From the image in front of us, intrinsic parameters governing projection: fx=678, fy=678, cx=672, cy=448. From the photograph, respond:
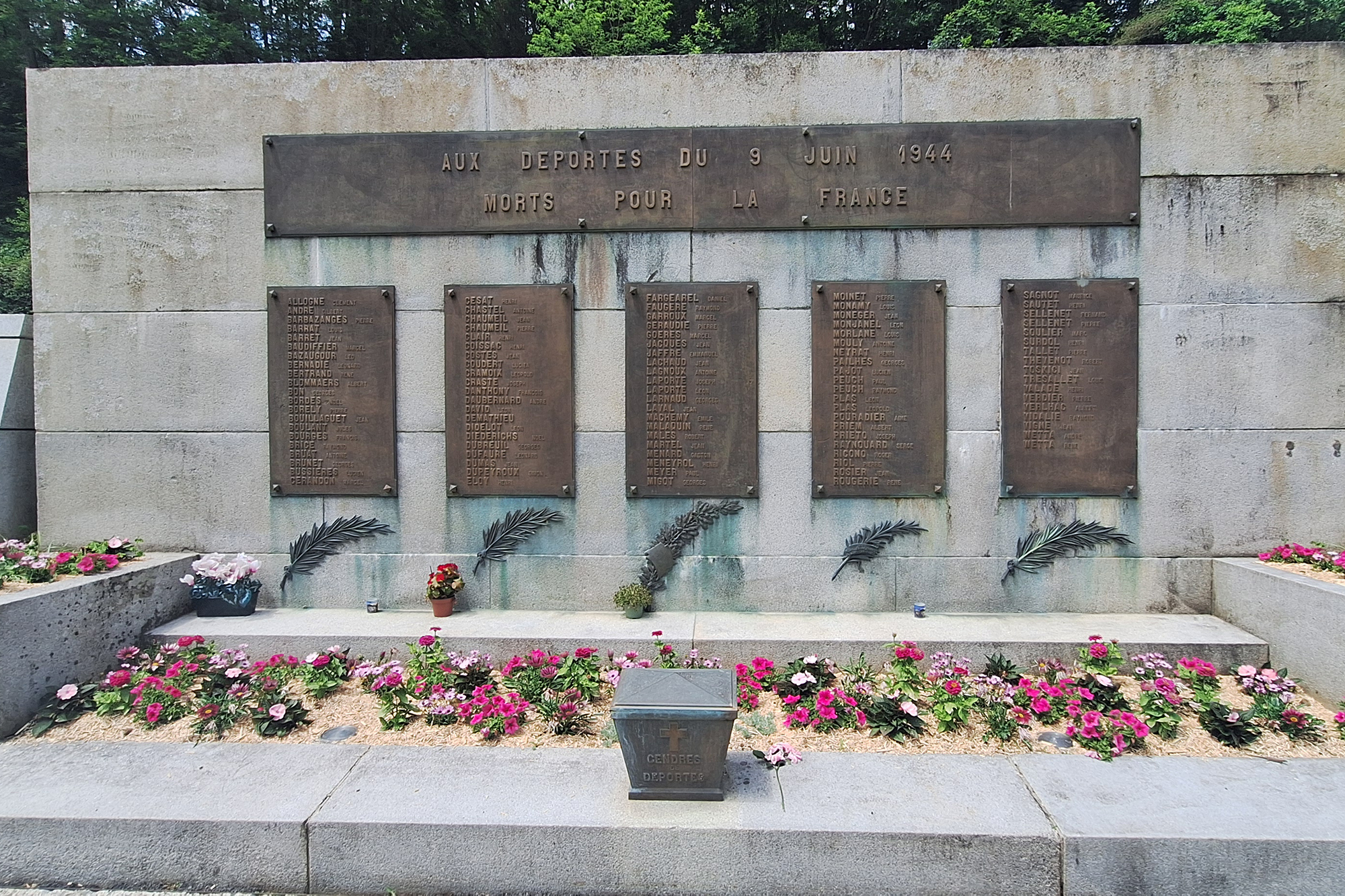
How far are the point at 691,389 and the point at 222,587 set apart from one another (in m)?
5.11

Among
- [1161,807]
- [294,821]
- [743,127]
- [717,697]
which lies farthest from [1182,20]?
[294,821]

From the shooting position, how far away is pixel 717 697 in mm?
3941

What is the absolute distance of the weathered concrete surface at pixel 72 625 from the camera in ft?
17.1

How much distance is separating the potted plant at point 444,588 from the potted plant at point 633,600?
1644 mm

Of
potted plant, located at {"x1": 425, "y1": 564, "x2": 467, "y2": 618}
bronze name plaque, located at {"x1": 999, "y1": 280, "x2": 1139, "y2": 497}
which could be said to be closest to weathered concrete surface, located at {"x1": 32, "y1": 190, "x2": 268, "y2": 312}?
potted plant, located at {"x1": 425, "y1": 564, "x2": 467, "y2": 618}

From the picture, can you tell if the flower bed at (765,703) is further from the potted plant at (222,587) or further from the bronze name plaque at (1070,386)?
the bronze name plaque at (1070,386)

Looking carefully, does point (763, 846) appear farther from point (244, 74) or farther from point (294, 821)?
point (244, 74)

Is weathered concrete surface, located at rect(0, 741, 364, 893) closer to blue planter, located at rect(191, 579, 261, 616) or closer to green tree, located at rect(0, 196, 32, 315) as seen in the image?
blue planter, located at rect(191, 579, 261, 616)

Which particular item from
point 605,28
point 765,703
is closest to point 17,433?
point 765,703

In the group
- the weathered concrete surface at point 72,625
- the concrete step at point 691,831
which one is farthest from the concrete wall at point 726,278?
the concrete step at point 691,831

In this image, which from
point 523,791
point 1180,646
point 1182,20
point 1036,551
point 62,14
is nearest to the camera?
point 523,791

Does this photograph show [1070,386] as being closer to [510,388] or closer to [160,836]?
[510,388]

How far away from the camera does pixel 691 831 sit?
3732mm

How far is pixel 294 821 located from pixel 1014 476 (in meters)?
6.58
